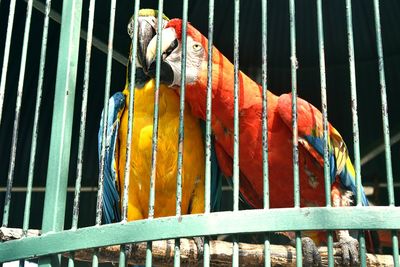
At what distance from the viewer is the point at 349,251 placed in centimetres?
296

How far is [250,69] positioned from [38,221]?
246cm

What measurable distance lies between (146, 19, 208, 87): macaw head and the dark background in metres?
0.94

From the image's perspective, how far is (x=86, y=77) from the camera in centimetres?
232

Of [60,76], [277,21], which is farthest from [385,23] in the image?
[60,76]

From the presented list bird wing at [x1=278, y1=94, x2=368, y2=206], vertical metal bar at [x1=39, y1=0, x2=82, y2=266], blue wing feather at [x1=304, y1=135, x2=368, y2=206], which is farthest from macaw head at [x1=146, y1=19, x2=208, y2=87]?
vertical metal bar at [x1=39, y1=0, x2=82, y2=266]

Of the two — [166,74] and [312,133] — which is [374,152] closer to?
[312,133]

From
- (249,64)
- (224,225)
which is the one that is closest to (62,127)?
(224,225)

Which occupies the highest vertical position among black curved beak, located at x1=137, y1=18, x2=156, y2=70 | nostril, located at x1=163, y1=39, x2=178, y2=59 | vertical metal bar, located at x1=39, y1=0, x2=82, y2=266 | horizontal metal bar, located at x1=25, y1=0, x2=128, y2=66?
horizontal metal bar, located at x1=25, y1=0, x2=128, y2=66

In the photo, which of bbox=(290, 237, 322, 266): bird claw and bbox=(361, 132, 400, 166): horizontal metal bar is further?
bbox=(361, 132, 400, 166): horizontal metal bar

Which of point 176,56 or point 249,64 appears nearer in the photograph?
point 176,56

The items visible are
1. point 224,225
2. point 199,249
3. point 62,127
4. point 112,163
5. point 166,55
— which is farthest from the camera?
point 112,163

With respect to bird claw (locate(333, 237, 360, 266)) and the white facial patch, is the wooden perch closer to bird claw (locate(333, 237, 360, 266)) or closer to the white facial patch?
bird claw (locate(333, 237, 360, 266))

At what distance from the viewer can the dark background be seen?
4551 mm

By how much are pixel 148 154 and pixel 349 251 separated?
1.41 m
